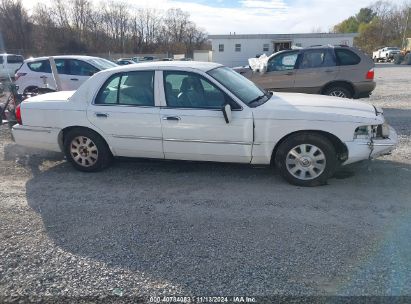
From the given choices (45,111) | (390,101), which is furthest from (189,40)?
(45,111)

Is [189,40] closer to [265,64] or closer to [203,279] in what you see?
[265,64]

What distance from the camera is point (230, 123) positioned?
431 centimetres

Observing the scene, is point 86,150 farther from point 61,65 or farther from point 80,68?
point 61,65

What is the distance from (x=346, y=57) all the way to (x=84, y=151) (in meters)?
6.99

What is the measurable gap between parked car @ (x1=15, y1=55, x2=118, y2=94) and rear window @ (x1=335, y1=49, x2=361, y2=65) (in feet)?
21.6

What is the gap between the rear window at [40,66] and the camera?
33.8 ft

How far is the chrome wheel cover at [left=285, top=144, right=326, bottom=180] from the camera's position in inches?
168

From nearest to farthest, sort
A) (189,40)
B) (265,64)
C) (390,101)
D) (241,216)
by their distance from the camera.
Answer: (241,216)
(265,64)
(390,101)
(189,40)

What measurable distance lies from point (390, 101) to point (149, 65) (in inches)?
367

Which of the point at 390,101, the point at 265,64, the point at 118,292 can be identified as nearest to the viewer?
the point at 118,292

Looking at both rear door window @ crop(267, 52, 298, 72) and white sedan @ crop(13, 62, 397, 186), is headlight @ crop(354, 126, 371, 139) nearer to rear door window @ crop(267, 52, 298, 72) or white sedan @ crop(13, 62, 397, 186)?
white sedan @ crop(13, 62, 397, 186)

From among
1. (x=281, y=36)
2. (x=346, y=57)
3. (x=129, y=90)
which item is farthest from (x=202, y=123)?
(x=281, y=36)

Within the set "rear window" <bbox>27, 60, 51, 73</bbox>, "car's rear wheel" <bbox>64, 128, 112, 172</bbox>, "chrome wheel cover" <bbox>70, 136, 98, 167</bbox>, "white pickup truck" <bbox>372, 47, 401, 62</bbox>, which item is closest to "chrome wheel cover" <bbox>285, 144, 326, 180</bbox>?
"car's rear wheel" <bbox>64, 128, 112, 172</bbox>

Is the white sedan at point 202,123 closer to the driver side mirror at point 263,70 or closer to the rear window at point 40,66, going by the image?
the driver side mirror at point 263,70
